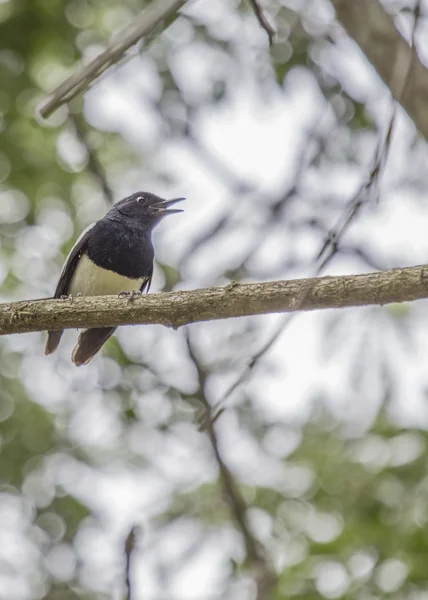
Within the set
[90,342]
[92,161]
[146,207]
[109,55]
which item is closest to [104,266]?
[90,342]

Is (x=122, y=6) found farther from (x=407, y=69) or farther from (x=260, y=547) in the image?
(x=407, y=69)

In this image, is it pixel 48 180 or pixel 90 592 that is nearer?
pixel 90 592

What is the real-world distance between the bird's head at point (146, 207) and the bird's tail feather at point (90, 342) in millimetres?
1106

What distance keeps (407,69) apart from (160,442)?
5610 millimetres

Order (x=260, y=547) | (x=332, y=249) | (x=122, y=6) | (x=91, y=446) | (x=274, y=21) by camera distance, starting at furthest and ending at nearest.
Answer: (x=91, y=446), (x=122, y=6), (x=274, y=21), (x=260, y=547), (x=332, y=249)

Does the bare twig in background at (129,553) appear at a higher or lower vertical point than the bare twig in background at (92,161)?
higher

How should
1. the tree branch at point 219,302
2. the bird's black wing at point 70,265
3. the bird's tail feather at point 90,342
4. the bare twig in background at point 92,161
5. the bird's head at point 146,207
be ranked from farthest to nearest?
the bare twig in background at point 92,161 < the bird's head at point 146,207 < the bird's black wing at point 70,265 < the bird's tail feather at point 90,342 < the tree branch at point 219,302

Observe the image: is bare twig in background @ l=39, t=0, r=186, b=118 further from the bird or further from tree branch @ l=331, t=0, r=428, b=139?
the bird

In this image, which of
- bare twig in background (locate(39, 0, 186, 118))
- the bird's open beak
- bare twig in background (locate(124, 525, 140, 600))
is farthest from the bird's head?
bare twig in background (locate(124, 525, 140, 600))

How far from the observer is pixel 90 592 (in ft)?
23.9

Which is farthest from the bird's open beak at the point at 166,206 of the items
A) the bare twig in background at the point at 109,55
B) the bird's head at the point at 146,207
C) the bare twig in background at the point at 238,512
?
the bare twig in background at the point at 109,55

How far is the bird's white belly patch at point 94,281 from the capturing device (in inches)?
233

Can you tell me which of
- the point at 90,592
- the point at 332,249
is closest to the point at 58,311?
the point at 332,249

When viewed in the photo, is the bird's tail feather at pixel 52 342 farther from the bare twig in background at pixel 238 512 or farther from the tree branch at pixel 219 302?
the tree branch at pixel 219 302
